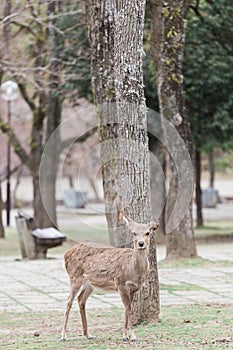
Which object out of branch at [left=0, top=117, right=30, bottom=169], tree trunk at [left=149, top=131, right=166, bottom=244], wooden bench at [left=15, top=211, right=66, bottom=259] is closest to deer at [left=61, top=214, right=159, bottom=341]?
wooden bench at [left=15, top=211, right=66, bottom=259]

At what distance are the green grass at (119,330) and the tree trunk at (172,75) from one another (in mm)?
5552

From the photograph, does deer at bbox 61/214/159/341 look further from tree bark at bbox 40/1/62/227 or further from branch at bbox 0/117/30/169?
branch at bbox 0/117/30/169

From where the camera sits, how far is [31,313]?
10.5 metres

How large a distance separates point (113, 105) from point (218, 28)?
9.98 meters

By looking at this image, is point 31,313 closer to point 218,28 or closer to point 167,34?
point 167,34

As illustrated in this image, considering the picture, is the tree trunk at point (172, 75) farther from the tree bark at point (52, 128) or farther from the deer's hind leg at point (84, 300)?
the deer's hind leg at point (84, 300)

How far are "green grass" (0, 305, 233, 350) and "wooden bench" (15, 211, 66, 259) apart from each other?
7047 mm

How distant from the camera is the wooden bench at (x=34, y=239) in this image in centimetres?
1761

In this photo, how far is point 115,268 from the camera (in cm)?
810

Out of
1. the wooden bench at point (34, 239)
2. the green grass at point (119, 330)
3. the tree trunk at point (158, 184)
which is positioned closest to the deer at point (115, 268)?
the green grass at point (119, 330)

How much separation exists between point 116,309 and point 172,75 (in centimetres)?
635

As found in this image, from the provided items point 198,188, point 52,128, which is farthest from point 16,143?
point 198,188

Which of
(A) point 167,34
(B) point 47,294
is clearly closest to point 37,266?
(B) point 47,294

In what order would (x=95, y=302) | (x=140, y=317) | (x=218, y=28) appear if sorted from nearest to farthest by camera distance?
(x=140, y=317)
(x=95, y=302)
(x=218, y=28)
